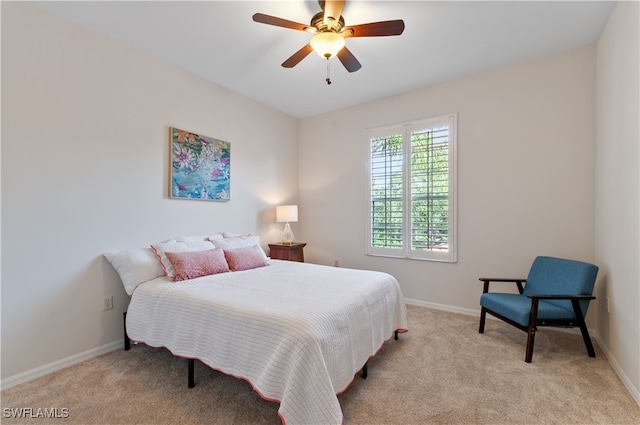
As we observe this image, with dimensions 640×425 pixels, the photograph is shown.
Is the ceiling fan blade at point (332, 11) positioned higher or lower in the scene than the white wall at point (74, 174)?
higher

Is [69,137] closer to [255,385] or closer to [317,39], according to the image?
[317,39]

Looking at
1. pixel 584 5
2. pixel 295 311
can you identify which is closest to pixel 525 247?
pixel 584 5

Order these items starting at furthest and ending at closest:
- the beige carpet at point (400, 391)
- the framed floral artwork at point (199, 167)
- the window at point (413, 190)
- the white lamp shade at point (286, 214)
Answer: the white lamp shade at point (286, 214), the window at point (413, 190), the framed floral artwork at point (199, 167), the beige carpet at point (400, 391)

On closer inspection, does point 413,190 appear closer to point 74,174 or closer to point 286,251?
point 286,251

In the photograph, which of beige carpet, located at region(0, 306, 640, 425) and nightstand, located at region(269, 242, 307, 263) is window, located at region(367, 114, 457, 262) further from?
beige carpet, located at region(0, 306, 640, 425)

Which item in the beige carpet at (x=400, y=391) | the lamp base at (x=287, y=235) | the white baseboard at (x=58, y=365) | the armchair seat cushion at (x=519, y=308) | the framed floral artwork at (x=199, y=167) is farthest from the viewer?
the lamp base at (x=287, y=235)

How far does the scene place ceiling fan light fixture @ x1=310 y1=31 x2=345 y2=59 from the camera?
207 centimetres

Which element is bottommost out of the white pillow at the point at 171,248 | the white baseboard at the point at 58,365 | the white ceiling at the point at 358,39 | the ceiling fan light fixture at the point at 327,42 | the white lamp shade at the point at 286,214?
the white baseboard at the point at 58,365

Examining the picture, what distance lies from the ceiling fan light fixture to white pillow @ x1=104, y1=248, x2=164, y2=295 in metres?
2.28

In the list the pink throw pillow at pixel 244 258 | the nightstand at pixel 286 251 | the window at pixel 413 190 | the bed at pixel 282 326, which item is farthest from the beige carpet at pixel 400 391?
the nightstand at pixel 286 251

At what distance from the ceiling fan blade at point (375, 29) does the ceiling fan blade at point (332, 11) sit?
101mm

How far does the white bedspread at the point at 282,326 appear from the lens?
4.90 feet

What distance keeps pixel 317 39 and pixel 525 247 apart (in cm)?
291

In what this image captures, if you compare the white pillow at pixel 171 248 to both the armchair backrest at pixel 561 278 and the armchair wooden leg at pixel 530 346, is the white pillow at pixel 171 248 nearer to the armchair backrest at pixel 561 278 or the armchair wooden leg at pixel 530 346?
the armchair wooden leg at pixel 530 346
